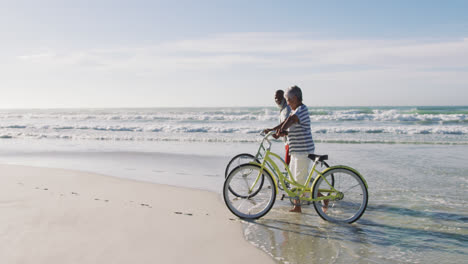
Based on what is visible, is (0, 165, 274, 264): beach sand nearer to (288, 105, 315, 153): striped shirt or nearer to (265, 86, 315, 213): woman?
(265, 86, 315, 213): woman

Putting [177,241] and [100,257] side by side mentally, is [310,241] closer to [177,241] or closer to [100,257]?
[177,241]

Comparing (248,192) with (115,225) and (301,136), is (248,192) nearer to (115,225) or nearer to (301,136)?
(301,136)

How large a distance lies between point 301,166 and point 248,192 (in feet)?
3.04

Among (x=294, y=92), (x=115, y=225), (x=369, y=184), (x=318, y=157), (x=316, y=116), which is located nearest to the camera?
(x=115, y=225)

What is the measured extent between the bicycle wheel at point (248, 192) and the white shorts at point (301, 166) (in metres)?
0.45

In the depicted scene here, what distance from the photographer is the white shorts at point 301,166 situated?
523 centimetres

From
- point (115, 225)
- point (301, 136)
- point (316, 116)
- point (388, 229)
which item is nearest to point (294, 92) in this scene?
point (301, 136)

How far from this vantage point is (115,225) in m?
4.61

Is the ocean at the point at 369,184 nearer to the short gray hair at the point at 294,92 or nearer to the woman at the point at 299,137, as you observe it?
the woman at the point at 299,137

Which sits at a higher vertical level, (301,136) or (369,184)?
(301,136)

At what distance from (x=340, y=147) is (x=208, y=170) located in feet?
20.8

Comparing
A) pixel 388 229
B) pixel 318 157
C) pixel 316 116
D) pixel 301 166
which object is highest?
pixel 316 116

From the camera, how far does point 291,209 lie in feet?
18.1

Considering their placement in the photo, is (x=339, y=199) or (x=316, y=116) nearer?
(x=339, y=199)
